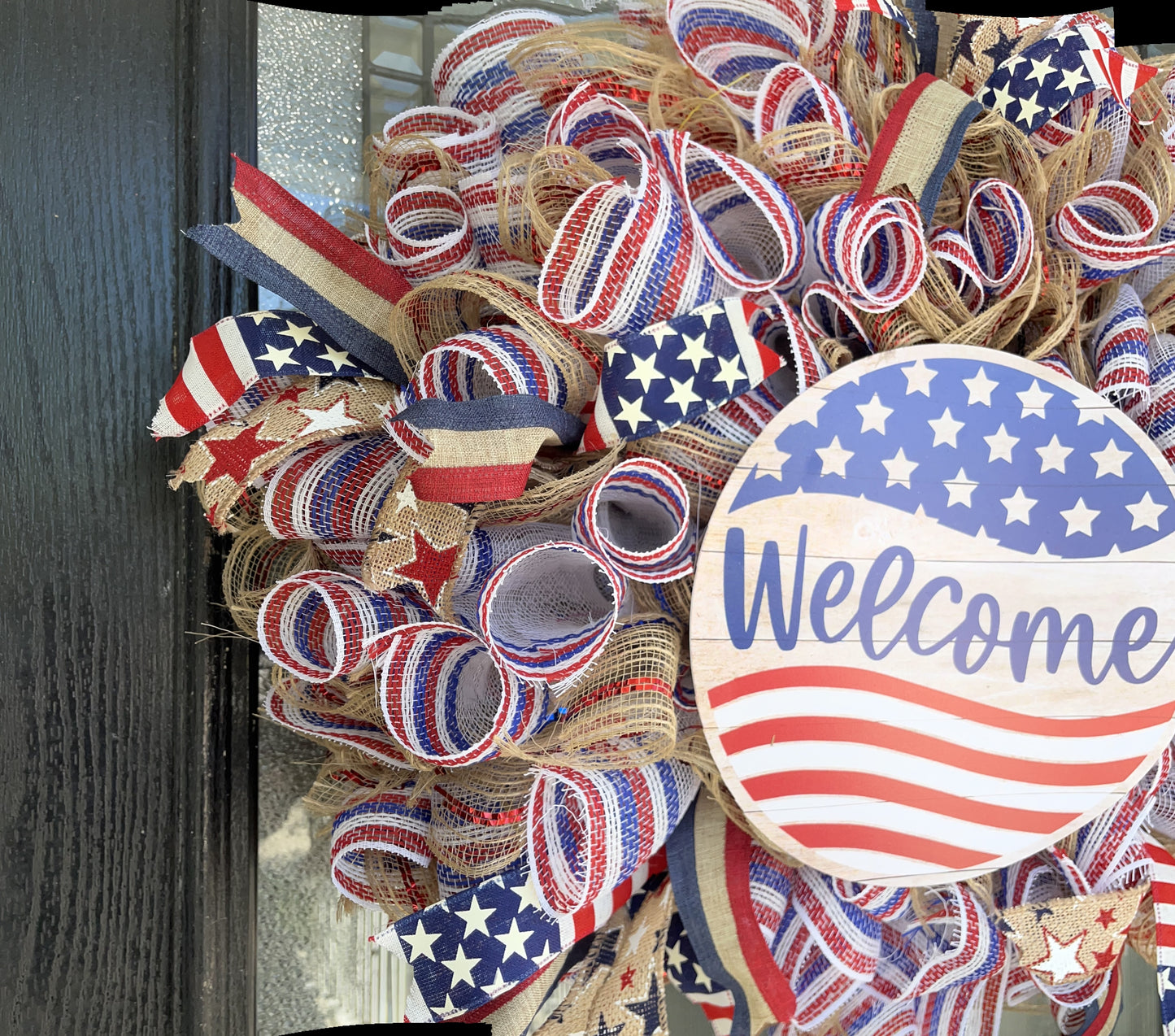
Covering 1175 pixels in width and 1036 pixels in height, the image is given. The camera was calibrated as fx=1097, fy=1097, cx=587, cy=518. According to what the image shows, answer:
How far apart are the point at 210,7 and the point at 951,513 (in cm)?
56

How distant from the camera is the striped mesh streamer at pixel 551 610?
1.89ft

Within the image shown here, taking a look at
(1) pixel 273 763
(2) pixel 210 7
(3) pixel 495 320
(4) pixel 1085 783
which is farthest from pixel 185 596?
Answer: (4) pixel 1085 783

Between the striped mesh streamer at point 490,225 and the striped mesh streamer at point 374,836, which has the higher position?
the striped mesh streamer at point 490,225

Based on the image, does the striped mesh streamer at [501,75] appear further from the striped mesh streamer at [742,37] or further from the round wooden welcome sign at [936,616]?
the round wooden welcome sign at [936,616]

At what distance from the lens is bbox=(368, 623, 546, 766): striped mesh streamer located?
59 cm

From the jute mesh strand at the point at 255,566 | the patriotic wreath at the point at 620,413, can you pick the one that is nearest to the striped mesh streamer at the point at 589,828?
the patriotic wreath at the point at 620,413

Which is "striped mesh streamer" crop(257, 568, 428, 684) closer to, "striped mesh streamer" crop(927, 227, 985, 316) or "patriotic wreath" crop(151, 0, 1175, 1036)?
"patriotic wreath" crop(151, 0, 1175, 1036)

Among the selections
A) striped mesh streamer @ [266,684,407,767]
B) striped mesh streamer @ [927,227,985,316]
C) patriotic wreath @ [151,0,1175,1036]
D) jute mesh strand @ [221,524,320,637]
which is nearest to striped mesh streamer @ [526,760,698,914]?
patriotic wreath @ [151,0,1175,1036]

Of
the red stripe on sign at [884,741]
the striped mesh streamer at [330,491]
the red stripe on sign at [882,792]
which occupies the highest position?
the striped mesh streamer at [330,491]

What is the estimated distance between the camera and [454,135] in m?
0.68

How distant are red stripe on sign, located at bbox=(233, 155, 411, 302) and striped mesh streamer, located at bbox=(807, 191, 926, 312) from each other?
26 centimetres

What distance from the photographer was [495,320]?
0.68 meters

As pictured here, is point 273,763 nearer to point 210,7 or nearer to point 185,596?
point 185,596

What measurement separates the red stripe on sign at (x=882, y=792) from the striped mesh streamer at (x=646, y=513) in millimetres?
129
